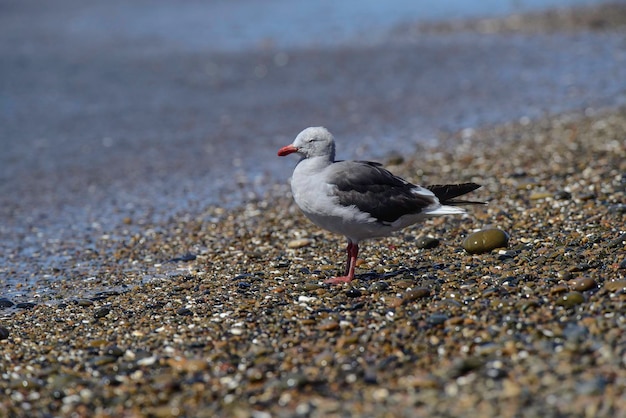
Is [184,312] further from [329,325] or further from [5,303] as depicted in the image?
[5,303]

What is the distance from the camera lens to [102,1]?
32906mm

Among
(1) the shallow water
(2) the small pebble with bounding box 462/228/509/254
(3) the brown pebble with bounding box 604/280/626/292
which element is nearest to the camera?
(3) the brown pebble with bounding box 604/280/626/292

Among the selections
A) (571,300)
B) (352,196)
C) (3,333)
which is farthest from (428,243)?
(3,333)

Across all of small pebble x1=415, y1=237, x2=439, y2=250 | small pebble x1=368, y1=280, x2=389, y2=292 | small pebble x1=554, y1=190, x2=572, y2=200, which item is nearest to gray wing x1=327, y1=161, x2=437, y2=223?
small pebble x1=368, y1=280, x2=389, y2=292

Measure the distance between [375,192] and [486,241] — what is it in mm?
1292

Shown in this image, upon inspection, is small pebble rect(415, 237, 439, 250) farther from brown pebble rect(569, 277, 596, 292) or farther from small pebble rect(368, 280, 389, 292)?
brown pebble rect(569, 277, 596, 292)

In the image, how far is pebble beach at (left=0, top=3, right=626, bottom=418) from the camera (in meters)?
5.08

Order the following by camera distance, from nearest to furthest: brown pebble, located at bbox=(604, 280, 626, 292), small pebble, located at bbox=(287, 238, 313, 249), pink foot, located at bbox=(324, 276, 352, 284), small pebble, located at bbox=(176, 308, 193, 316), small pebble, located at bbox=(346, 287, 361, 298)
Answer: brown pebble, located at bbox=(604, 280, 626, 292)
small pebble, located at bbox=(176, 308, 193, 316)
small pebble, located at bbox=(346, 287, 361, 298)
pink foot, located at bbox=(324, 276, 352, 284)
small pebble, located at bbox=(287, 238, 313, 249)

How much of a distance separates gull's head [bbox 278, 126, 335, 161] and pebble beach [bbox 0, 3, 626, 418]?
1169 millimetres

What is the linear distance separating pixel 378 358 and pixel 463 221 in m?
3.64

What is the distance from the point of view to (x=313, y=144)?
723 cm

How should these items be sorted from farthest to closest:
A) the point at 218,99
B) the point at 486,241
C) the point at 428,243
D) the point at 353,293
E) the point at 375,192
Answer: the point at 218,99, the point at 428,243, the point at 486,241, the point at 375,192, the point at 353,293

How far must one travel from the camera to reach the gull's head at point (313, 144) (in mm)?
7203

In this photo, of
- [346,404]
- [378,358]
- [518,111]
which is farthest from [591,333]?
[518,111]
